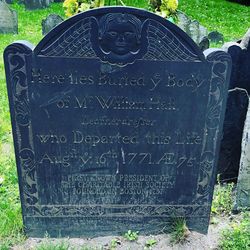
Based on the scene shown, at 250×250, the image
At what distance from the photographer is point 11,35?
998 centimetres

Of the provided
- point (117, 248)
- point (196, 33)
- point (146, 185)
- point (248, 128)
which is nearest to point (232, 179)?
point (248, 128)

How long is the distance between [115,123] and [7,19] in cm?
787

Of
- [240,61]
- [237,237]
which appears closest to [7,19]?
[240,61]

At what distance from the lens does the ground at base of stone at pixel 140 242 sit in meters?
3.35

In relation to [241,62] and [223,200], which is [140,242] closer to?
[223,200]

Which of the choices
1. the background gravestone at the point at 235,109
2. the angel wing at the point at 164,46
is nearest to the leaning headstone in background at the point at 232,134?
the background gravestone at the point at 235,109

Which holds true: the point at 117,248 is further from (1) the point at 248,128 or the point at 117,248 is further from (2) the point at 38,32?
(2) the point at 38,32

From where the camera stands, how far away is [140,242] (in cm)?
343

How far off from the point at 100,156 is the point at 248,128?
4.28ft

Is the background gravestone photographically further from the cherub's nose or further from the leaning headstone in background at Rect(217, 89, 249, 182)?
the cherub's nose

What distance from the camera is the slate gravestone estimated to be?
2.87 metres

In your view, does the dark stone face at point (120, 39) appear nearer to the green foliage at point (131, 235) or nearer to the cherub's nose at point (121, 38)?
the cherub's nose at point (121, 38)

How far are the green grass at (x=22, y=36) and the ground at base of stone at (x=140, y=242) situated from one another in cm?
21

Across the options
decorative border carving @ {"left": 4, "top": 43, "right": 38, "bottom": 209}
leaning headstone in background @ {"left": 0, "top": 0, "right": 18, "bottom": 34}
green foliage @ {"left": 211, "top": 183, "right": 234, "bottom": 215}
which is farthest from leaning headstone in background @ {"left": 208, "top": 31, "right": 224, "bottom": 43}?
decorative border carving @ {"left": 4, "top": 43, "right": 38, "bottom": 209}
